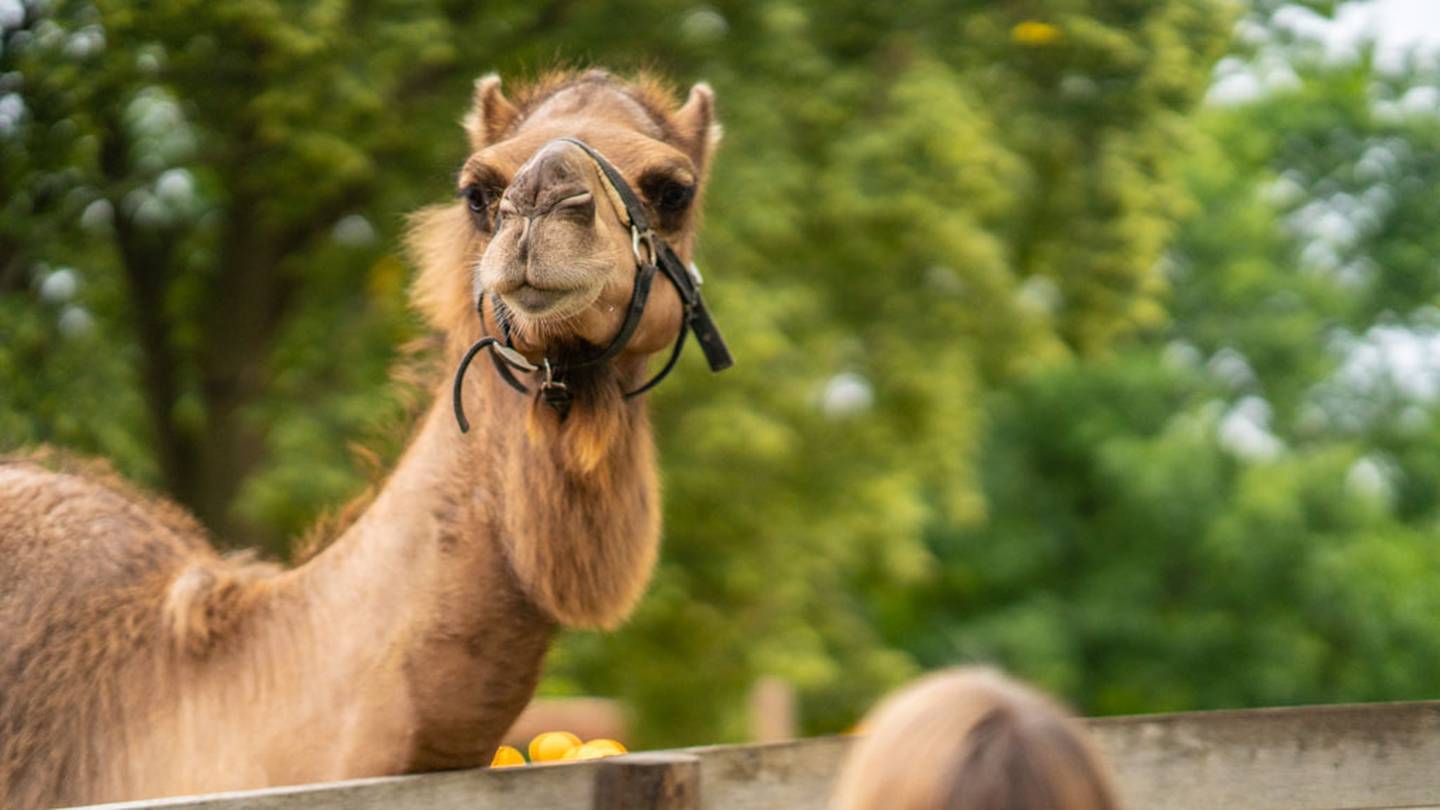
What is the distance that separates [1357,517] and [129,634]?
19369 millimetres

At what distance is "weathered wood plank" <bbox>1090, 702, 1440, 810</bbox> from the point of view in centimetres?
324

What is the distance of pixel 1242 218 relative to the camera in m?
22.5

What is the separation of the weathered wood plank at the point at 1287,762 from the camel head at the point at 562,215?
4.17ft

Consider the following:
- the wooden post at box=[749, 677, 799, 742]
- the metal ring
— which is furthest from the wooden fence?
the wooden post at box=[749, 677, 799, 742]

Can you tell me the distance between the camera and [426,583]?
344cm

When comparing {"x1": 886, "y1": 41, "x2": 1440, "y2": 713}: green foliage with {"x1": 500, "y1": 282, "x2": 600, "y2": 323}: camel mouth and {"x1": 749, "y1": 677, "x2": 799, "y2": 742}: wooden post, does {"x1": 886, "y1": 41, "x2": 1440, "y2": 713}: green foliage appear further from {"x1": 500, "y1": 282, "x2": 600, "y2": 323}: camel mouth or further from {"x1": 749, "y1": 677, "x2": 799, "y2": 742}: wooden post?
{"x1": 500, "y1": 282, "x2": 600, "y2": 323}: camel mouth

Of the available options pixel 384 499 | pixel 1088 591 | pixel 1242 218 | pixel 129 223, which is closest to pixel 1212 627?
pixel 1088 591

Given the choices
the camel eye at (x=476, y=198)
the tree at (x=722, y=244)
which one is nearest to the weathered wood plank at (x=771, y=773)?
the camel eye at (x=476, y=198)

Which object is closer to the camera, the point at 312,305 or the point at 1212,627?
the point at 312,305

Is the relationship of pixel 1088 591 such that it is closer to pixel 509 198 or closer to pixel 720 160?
pixel 720 160

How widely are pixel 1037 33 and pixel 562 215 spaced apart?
7.70 meters

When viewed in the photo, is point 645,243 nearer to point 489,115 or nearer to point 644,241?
point 644,241

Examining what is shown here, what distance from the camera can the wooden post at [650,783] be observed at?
8.85 feet

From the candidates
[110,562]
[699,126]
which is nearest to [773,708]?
[699,126]
